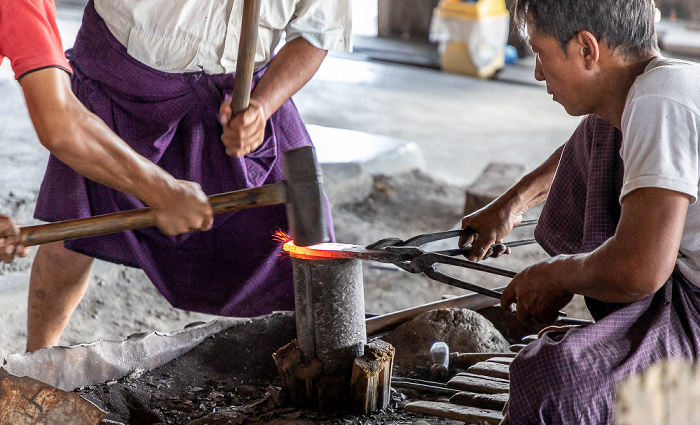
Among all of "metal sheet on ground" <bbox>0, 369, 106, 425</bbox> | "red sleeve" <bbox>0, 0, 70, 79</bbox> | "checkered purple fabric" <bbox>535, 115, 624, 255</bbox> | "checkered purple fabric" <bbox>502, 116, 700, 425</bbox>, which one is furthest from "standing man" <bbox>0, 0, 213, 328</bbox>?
"checkered purple fabric" <bbox>535, 115, 624, 255</bbox>

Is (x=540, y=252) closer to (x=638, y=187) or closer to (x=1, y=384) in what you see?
(x=638, y=187)

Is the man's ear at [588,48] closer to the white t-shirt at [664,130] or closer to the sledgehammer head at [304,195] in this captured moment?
the white t-shirt at [664,130]

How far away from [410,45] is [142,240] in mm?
9074

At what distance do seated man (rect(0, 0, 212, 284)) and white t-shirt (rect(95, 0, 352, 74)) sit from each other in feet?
1.63

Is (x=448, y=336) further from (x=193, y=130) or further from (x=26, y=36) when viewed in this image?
Answer: (x=26, y=36)

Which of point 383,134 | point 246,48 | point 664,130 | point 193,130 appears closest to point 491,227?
point 664,130

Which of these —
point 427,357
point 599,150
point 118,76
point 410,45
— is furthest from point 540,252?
Result: point 410,45

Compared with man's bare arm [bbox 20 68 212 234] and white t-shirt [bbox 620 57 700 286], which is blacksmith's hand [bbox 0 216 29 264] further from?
white t-shirt [bbox 620 57 700 286]

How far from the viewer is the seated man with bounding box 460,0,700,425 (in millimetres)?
1707

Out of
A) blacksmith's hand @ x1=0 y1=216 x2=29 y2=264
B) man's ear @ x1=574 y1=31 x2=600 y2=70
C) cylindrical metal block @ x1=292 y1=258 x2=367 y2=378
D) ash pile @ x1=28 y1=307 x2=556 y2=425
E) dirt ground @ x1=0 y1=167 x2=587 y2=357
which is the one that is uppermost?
man's ear @ x1=574 y1=31 x2=600 y2=70

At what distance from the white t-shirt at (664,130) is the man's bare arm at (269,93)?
47.5 inches

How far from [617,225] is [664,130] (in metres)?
0.29

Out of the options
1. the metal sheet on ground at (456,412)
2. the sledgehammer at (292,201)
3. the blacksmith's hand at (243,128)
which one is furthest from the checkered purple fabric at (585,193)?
the blacksmith's hand at (243,128)

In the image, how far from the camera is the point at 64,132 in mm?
2000
